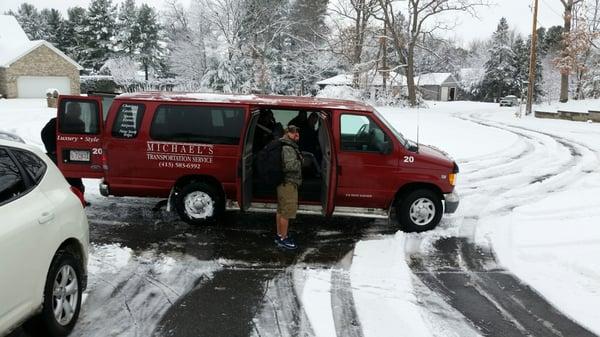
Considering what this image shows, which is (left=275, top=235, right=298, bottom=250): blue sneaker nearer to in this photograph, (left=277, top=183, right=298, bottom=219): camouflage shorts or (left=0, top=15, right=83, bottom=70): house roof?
(left=277, top=183, right=298, bottom=219): camouflage shorts

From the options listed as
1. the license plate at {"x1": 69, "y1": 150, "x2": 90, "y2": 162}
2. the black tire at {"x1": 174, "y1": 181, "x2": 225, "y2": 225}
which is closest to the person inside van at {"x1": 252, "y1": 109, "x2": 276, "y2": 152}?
the black tire at {"x1": 174, "y1": 181, "x2": 225, "y2": 225}

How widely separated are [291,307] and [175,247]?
2.36 metres

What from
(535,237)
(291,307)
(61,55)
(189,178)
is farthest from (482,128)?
(61,55)

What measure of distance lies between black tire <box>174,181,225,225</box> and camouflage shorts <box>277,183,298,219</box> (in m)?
1.35

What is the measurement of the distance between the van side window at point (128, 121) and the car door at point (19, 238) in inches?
140

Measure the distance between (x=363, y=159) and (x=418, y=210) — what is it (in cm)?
114

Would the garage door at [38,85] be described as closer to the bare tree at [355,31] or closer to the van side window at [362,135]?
the bare tree at [355,31]

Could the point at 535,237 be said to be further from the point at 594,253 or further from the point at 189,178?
the point at 189,178

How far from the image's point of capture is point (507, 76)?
64938mm

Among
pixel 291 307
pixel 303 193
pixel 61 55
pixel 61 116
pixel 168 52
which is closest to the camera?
pixel 291 307

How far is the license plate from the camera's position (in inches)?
332

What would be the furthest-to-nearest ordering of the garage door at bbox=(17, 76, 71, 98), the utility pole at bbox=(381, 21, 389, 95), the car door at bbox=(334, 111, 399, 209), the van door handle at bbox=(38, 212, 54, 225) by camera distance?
the garage door at bbox=(17, 76, 71, 98) < the utility pole at bbox=(381, 21, 389, 95) < the car door at bbox=(334, 111, 399, 209) < the van door handle at bbox=(38, 212, 54, 225)

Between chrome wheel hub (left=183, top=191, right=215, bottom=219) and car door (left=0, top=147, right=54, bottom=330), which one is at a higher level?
car door (left=0, top=147, right=54, bottom=330)

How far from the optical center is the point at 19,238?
3463 mm
